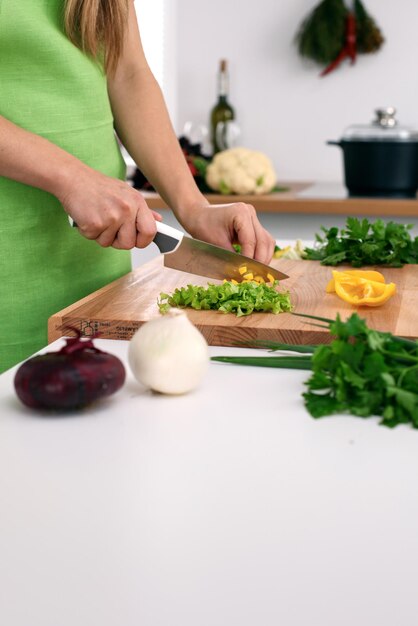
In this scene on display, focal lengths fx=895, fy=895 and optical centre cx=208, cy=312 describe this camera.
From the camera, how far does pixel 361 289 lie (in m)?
1.23

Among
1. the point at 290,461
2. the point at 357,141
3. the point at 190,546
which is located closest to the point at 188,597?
the point at 190,546

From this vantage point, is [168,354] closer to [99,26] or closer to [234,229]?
[234,229]

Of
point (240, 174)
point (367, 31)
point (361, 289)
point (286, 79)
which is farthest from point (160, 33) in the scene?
point (361, 289)

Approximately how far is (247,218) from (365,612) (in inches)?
36.3

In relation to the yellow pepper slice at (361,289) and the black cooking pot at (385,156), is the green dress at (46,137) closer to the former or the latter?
the yellow pepper slice at (361,289)

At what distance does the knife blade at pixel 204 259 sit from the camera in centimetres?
126

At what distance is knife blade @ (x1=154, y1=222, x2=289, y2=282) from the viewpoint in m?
1.26

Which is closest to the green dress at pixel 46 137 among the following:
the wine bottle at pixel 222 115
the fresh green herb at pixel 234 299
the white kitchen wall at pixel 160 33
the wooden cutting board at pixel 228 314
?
the wooden cutting board at pixel 228 314

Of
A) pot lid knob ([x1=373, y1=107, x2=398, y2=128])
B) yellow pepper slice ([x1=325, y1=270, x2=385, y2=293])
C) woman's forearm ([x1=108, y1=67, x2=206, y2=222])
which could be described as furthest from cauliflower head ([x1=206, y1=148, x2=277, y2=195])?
yellow pepper slice ([x1=325, y1=270, x2=385, y2=293])

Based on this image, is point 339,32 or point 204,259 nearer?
point 204,259

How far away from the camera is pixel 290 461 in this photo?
75cm

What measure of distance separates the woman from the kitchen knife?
4 centimetres

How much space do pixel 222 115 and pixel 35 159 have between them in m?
2.48

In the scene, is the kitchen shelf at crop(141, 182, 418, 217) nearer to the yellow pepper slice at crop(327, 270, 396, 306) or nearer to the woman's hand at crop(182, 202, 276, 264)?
the woman's hand at crop(182, 202, 276, 264)
